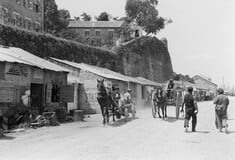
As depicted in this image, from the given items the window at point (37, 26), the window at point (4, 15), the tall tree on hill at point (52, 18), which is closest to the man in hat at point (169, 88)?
the window at point (4, 15)

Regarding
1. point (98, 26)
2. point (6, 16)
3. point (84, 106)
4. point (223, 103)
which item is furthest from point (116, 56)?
point (98, 26)

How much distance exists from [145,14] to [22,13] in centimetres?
3163

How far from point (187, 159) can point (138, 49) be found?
142 feet

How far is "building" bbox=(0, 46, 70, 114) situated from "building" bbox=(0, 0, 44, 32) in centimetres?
1328

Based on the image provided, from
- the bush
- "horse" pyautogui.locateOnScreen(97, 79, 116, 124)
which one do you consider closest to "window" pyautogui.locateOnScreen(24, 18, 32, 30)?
the bush

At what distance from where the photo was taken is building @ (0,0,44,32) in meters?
33.3

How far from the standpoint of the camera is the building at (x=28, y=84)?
14617mm

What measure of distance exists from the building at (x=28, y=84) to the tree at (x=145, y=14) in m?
44.9

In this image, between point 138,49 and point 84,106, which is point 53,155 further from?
point 138,49

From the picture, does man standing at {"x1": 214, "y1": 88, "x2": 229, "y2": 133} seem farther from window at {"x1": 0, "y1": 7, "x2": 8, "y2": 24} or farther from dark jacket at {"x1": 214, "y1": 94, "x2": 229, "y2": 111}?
window at {"x1": 0, "y1": 7, "x2": 8, "y2": 24}

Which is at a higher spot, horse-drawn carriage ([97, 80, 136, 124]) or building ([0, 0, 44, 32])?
building ([0, 0, 44, 32])

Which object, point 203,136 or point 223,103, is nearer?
point 203,136

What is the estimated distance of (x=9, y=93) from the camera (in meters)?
14.9

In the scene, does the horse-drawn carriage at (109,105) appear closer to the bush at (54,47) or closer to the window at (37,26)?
the bush at (54,47)
